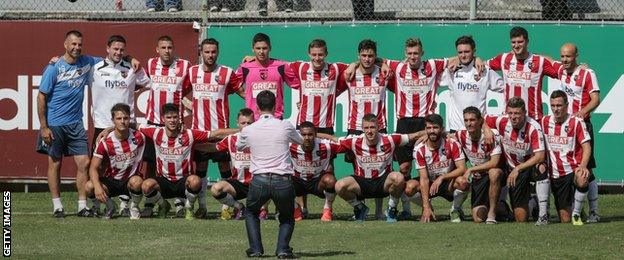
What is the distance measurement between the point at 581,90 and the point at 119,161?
17.5 feet

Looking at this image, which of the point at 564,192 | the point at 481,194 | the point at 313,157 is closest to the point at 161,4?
the point at 313,157

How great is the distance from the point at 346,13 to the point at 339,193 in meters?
4.40

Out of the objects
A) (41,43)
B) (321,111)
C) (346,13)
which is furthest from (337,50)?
(41,43)

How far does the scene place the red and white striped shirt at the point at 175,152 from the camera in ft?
54.7

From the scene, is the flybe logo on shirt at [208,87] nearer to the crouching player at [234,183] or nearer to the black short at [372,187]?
the crouching player at [234,183]

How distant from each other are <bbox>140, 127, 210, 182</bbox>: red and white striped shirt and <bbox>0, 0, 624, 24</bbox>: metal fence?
3.36 meters

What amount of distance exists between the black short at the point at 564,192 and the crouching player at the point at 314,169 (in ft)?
8.10

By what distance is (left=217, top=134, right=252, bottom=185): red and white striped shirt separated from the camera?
16.5 m

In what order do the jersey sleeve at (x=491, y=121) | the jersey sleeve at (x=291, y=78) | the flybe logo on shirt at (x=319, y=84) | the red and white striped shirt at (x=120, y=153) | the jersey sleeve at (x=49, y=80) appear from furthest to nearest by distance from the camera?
the jersey sleeve at (x=291, y=78)
the flybe logo on shirt at (x=319, y=84)
the jersey sleeve at (x=49, y=80)
the red and white striped shirt at (x=120, y=153)
the jersey sleeve at (x=491, y=121)

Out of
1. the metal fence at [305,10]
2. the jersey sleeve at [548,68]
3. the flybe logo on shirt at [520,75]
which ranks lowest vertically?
the flybe logo on shirt at [520,75]

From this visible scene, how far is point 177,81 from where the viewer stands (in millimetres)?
17266

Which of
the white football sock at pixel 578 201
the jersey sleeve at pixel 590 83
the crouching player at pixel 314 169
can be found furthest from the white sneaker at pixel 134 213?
the jersey sleeve at pixel 590 83

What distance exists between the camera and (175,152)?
16.7 metres

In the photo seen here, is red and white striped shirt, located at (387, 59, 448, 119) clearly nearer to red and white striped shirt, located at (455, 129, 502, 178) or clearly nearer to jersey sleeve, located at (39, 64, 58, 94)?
red and white striped shirt, located at (455, 129, 502, 178)
